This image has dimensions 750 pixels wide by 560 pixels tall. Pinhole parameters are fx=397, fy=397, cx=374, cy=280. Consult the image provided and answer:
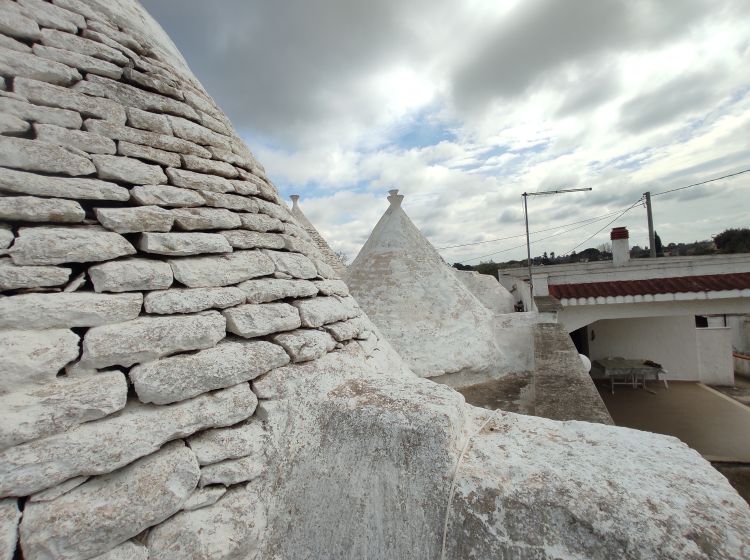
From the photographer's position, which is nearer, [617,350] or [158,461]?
[158,461]

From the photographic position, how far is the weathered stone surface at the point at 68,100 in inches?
63.2

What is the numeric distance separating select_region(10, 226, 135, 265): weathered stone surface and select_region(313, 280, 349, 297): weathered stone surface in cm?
96

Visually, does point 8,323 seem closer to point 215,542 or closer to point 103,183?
point 103,183

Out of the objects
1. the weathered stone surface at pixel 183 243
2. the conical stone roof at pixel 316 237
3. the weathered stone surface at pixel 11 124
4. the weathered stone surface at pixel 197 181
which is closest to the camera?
the weathered stone surface at pixel 11 124

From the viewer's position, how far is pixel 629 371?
9273mm

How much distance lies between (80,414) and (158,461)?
276 millimetres

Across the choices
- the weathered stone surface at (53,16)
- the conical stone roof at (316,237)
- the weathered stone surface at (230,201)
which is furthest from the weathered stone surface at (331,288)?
the conical stone roof at (316,237)

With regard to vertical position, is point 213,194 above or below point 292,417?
above

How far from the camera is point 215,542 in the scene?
1280 millimetres

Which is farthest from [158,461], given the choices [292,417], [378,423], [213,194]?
[213,194]

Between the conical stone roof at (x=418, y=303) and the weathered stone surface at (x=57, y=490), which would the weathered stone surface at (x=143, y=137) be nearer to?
the weathered stone surface at (x=57, y=490)

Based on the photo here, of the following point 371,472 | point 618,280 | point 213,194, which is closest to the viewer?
point 371,472

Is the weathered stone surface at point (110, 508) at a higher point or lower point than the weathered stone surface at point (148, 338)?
lower

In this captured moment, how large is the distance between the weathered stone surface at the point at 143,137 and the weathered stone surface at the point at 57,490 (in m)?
1.39
